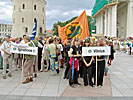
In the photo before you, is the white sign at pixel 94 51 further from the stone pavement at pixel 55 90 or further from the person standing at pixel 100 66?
the stone pavement at pixel 55 90

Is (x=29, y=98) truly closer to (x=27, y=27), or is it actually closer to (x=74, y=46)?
(x=74, y=46)

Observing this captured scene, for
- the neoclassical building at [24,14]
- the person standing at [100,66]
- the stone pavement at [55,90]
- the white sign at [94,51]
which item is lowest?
the stone pavement at [55,90]

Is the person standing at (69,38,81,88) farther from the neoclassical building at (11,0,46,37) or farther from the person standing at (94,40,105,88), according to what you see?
the neoclassical building at (11,0,46,37)

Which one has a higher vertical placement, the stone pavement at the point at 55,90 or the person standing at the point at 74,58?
the person standing at the point at 74,58

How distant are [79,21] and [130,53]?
1138 cm

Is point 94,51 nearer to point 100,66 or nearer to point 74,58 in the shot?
point 100,66

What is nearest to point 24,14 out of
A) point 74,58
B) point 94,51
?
point 74,58

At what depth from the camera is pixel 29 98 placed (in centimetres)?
460

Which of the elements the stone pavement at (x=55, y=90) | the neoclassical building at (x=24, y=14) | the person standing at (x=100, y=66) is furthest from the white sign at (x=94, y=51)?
the neoclassical building at (x=24, y=14)

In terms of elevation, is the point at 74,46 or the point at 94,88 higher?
the point at 74,46

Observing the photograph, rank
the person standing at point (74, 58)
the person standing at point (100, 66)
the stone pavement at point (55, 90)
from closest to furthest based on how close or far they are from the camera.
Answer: the stone pavement at point (55, 90), the person standing at point (74, 58), the person standing at point (100, 66)

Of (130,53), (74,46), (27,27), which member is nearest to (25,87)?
(74,46)

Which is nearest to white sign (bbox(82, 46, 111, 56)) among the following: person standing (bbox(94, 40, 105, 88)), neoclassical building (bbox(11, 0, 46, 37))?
person standing (bbox(94, 40, 105, 88))

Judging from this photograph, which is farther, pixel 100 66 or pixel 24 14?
pixel 24 14
